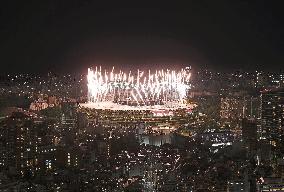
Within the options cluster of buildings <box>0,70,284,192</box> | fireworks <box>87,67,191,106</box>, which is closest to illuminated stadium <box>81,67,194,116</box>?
fireworks <box>87,67,191,106</box>

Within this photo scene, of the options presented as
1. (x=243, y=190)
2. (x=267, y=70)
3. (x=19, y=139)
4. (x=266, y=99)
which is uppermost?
(x=267, y=70)

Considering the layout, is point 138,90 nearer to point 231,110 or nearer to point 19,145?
Answer: point 231,110

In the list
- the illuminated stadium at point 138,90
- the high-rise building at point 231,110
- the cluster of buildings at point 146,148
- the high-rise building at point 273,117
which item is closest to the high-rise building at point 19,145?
the cluster of buildings at point 146,148

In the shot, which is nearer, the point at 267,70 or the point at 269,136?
the point at 269,136

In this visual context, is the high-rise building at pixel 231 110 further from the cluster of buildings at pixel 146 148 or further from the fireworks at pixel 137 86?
the fireworks at pixel 137 86

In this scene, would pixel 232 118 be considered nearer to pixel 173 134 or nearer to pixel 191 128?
pixel 191 128

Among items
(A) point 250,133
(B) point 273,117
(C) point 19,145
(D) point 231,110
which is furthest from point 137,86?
(C) point 19,145

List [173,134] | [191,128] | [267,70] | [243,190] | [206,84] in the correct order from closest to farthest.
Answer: [243,190] → [173,134] → [191,128] → [267,70] → [206,84]

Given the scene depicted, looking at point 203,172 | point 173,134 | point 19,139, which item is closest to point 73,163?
point 19,139
